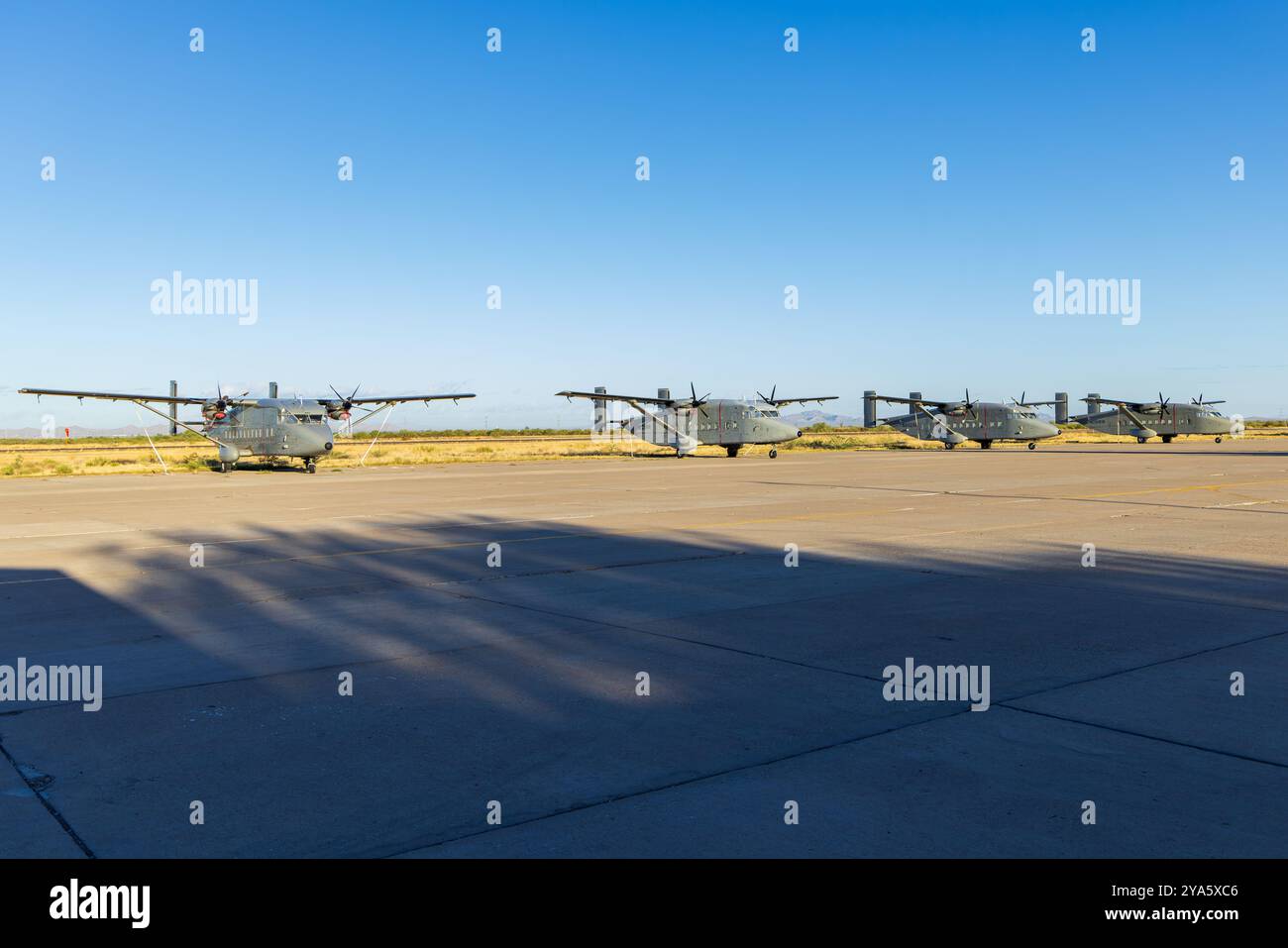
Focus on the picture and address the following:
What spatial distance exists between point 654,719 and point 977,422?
6099cm

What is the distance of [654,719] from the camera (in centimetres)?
632

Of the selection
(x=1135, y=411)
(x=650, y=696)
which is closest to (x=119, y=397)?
(x=650, y=696)

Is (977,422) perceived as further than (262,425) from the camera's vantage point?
Yes

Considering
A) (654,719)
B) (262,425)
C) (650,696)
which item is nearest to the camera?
(654,719)

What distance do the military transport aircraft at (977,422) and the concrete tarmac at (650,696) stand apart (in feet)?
154

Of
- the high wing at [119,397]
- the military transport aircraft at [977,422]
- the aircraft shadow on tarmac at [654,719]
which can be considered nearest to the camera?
the aircraft shadow on tarmac at [654,719]

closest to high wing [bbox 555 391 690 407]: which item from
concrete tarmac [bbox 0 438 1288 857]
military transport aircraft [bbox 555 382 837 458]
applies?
military transport aircraft [bbox 555 382 837 458]

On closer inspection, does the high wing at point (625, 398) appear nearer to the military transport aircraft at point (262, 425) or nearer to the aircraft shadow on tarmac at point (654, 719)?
the military transport aircraft at point (262, 425)

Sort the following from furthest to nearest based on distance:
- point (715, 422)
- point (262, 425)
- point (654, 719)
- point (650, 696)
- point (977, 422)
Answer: point (977, 422)
point (715, 422)
point (262, 425)
point (650, 696)
point (654, 719)

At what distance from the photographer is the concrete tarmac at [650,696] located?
461 centimetres

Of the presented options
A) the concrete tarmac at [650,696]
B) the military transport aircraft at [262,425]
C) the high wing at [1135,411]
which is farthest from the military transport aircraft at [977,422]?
the concrete tarmac at [650,696]

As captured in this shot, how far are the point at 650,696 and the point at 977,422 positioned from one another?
2381 inches

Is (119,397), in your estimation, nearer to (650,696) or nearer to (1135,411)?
(650,696)
